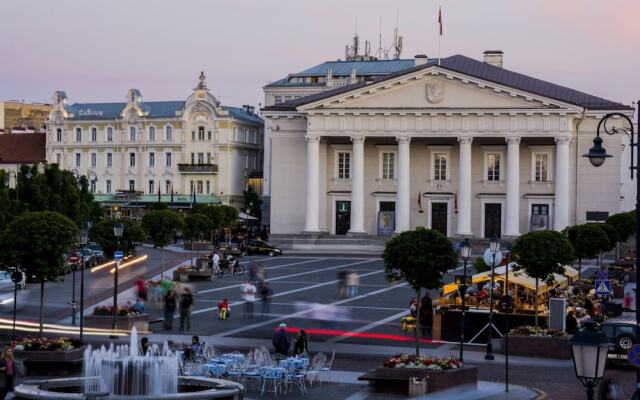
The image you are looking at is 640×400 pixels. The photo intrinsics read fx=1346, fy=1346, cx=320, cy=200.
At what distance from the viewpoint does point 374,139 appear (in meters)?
89.3

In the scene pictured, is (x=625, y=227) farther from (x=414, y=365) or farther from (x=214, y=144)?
(x=214, y=144)

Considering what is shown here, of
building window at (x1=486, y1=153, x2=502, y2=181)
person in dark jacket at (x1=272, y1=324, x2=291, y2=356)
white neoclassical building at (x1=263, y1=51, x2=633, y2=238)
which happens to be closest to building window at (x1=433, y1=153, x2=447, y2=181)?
white neoclassical building at (x1=263, y1=51, x2=633, y2=238)

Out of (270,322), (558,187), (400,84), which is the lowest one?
(270,322)


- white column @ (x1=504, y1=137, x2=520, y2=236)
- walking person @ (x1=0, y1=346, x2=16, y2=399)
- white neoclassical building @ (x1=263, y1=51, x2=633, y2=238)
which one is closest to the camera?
walking person @ (x1=0, y1=346, x2=16, y2=399)

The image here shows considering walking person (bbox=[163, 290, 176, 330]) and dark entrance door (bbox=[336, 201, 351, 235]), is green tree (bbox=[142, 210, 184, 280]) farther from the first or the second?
dark entrance door (bbox=[336, 201, 351, 235])

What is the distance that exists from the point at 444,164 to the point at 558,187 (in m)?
8.15

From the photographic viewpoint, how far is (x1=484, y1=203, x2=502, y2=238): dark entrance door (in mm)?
87625

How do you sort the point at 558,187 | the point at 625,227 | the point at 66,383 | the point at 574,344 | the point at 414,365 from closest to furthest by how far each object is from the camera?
the point at 574,344 < the point at 66,383 < the point at 414,365 < the point at 625,227 < the point at 558,187

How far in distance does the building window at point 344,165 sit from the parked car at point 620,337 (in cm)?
5545

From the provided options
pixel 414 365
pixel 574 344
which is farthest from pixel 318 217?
pixel 574 344

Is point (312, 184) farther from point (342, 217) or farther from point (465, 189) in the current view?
point (465, 189)

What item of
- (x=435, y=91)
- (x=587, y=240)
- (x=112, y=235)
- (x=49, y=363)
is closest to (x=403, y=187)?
(x=435, y=91)

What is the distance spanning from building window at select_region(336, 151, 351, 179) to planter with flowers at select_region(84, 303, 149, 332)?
50.0 m

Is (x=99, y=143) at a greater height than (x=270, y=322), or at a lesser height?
greater
